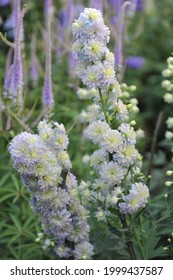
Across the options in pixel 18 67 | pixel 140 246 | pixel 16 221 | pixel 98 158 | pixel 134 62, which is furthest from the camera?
pixel 134 62

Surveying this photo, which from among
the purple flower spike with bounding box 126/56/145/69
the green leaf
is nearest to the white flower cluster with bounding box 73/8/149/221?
the green leaf

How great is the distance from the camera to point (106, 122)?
2.43 m

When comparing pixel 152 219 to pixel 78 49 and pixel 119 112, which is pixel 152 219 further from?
pixel 78 49

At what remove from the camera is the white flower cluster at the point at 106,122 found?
2328 mm

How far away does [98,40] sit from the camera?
2344mm

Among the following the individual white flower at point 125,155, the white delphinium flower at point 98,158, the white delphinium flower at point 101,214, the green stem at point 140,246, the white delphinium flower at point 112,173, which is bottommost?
the green stem at point 140,246

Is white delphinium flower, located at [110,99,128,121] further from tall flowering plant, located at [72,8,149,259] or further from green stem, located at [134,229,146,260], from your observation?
green stem, located at [134,229,146,260]

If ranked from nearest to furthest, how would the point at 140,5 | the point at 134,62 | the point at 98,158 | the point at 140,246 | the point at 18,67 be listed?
Answer: the point at 98,158 < the point at 140,246 < the point at 18,67 < the point at 134,62 < the point at 140,5

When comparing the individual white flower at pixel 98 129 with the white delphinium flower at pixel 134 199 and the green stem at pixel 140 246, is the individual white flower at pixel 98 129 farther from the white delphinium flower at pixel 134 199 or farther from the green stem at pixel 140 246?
the green stem at pixel 140 246

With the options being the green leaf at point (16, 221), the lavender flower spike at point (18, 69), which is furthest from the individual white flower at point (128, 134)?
the green leaf at point (16, 221)

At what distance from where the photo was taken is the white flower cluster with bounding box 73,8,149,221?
233 cm

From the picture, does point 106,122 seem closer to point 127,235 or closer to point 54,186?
point 54,186

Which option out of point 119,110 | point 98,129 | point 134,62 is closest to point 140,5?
point 134,62

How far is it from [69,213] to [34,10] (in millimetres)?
3442
